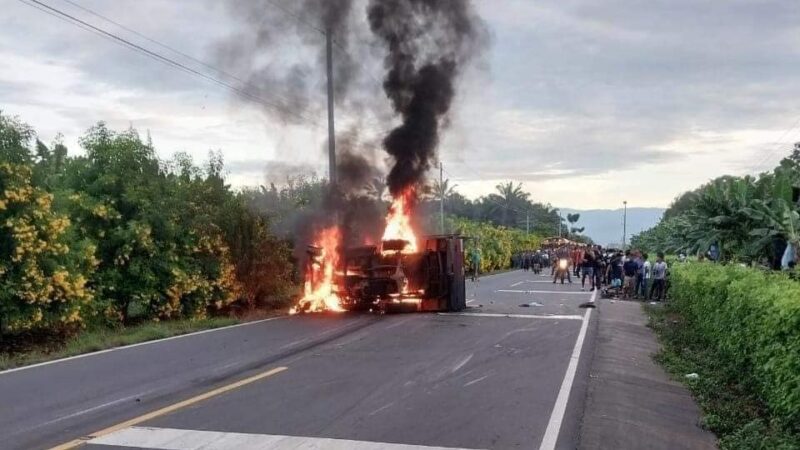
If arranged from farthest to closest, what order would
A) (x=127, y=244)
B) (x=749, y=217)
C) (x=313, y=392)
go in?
(x=749, y=217) < (x=127, y=244) < (x=313, y=392)

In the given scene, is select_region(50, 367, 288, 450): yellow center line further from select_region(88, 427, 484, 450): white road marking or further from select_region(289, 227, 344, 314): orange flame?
select_region(289, 227, 344, 314): orange flame

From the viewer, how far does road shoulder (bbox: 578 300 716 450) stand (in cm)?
680

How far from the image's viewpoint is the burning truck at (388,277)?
702 inches

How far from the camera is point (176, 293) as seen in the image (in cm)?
1708

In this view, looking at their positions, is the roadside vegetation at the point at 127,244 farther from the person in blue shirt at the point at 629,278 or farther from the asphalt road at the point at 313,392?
the person in blue shirt at the point at 629,278

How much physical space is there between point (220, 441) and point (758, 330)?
233 inches

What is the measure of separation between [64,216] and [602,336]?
34.3 ft

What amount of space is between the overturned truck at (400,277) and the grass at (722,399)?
18.5ft

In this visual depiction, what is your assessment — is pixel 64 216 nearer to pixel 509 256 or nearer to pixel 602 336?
pixel 602 336

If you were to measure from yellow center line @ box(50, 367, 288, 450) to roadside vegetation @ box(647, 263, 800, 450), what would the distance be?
17.1 ft

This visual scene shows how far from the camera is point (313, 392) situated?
837 cm

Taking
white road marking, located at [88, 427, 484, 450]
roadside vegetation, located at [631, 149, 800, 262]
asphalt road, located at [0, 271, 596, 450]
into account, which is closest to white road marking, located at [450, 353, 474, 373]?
asphalt road, located at [0, 271, 596, 450]

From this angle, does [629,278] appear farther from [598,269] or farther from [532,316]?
[532,316]

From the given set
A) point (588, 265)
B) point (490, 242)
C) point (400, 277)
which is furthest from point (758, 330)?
point (490, 242)
